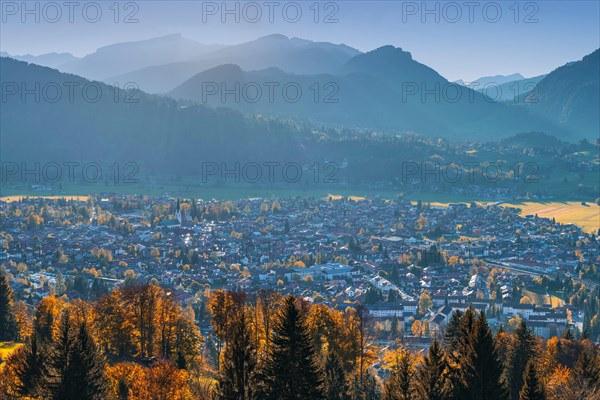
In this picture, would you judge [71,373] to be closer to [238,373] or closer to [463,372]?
[238,373]

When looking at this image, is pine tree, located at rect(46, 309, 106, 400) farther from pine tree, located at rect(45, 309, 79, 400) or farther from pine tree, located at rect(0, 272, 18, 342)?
pine tree, located at rect(0, 272, 18, 342)

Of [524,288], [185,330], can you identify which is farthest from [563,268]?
[185,330]

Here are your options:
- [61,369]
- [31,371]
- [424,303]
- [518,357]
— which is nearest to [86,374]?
[61,369]

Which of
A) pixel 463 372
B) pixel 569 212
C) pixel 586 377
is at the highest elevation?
pixel 463 372

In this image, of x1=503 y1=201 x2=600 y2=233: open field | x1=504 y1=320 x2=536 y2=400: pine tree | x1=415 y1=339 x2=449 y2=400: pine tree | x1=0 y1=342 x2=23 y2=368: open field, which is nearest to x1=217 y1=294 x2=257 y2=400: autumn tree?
x1=415 y1=339 x2=449 y2=400: pine tree

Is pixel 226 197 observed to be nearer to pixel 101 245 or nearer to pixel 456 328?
pixel 101 245

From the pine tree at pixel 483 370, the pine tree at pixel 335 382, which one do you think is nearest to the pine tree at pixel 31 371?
the pine tree at pixel 335 382
